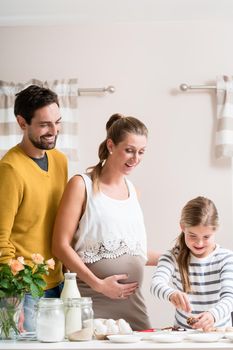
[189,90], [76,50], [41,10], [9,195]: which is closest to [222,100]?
[189,90]

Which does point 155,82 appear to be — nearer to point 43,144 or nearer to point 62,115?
point 62,115

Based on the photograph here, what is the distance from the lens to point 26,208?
7.88ft

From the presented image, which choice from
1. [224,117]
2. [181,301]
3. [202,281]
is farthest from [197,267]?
[224,117]

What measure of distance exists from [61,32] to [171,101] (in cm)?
78

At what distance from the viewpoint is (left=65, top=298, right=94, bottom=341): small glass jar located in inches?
75.4

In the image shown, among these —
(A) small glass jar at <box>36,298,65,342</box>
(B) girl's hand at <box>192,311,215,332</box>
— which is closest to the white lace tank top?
(B) girl's hand at <box>192,311,215,332</box>

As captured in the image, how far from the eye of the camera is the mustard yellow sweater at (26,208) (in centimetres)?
233

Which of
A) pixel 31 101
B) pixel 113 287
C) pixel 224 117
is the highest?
pixel 224 117

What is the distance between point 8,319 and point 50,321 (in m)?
0.14

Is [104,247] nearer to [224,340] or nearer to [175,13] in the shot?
[224,340]

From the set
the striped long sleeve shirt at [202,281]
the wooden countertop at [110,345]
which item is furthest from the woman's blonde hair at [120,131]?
the wooden countertop at [110,345]

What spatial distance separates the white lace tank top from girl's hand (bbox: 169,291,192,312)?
12.1 inches

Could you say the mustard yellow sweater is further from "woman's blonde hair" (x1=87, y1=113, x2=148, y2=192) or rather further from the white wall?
the white wall

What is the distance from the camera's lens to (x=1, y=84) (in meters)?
3.95
